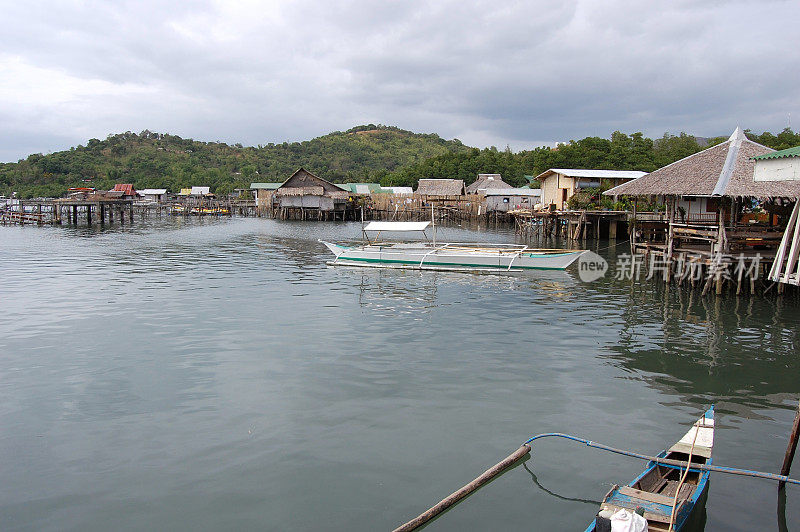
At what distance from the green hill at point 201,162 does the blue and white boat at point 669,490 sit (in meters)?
87.9

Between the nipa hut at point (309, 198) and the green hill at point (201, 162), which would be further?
the green hill at point (201, 162)

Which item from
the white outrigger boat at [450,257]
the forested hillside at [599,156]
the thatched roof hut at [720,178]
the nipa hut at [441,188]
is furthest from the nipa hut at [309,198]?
the thatched roof hut at [720,178]

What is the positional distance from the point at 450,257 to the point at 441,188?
147 feet

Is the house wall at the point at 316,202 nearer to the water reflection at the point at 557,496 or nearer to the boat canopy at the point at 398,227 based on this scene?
the boat canopy at the point at 398,227

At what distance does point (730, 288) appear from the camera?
18703mm

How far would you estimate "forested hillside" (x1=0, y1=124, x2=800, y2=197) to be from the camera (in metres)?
59.8

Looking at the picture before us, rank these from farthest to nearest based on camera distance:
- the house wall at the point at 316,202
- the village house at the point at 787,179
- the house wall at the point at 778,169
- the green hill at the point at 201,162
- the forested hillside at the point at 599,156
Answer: the green hill at the point at 201,162, the house wall at the point at 316,202, the forested hillside at the point at 599,156, the village house at the point at 787,179, the house wall at the point at 778,169

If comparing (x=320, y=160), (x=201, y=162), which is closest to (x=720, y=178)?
(x=320, y=160)

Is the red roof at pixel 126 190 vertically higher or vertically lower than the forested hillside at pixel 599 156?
lower

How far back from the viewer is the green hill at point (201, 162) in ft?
306

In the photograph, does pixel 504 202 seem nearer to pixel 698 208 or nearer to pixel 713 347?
pixel 698 208

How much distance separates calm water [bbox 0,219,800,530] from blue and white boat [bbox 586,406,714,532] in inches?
20.5

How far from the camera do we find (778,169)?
13656mm

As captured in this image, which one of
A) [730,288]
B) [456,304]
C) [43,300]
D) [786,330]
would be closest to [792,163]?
→ [786,330]
